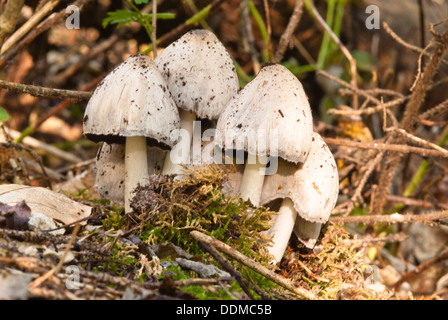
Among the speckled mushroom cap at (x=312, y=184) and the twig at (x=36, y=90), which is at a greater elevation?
the twig at (x=36, y=90)

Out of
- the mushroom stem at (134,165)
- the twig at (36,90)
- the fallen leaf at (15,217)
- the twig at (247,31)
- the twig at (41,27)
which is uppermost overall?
the twig at (247,31)

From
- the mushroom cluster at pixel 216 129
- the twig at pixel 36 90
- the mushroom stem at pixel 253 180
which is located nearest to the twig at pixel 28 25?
the twig at pixel 36 90

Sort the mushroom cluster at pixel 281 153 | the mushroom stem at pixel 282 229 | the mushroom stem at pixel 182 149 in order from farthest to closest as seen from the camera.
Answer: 1. the mushroom stem at pixel 182 149
2. the mushroom stem at pixel 282 229
3. the mushroom cluster at pixel 281 153

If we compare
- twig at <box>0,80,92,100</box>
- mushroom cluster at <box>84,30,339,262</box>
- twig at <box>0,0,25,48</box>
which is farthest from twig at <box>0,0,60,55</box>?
mushroom cluster at <box>84,30,339,262</box>

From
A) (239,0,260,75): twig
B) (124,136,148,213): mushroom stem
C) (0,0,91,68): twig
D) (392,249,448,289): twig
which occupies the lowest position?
(392,249,448,289): twig

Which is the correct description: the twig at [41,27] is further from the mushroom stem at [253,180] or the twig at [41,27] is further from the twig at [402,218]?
the twig at [402,218]

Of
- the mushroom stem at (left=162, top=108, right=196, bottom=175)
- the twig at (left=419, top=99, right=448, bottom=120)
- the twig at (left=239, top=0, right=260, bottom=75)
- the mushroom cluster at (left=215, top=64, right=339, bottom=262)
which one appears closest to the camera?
the mushroom cluster at (left=215, top=64, right=339, bottom=262)

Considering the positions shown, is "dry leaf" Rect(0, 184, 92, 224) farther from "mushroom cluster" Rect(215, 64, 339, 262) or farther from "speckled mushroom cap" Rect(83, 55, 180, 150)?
"mushroom cluster" Rect(215, 64, 339, 262)
